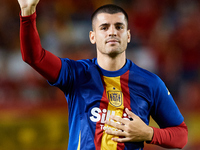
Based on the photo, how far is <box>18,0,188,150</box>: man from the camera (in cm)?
177

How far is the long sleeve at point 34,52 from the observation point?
152cm

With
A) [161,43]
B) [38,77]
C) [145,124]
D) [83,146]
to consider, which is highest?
[161,43]

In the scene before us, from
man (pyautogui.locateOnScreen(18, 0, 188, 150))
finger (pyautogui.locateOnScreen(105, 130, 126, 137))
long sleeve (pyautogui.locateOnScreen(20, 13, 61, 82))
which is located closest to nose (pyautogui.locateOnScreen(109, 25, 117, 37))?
man (pyautogui.locateOnScreen(18, 0, 188, 150))

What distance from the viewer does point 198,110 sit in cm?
492

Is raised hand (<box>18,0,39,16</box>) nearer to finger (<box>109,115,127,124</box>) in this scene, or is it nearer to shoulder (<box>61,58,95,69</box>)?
shoulder (<box>61,58,95,69</box>)

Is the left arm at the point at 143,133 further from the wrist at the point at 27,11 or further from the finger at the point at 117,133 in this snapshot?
the wrist at the point at 27,11

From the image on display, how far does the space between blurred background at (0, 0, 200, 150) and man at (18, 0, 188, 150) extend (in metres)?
2.59

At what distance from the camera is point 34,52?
1.58 meters

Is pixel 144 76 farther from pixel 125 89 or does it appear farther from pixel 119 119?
pixel 119 119

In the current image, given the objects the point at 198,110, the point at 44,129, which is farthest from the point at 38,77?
Answer: the point at 198,110

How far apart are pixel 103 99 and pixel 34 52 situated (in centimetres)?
58

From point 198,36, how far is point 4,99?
13.6 ft

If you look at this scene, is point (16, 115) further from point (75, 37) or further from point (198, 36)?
point (198, 36)

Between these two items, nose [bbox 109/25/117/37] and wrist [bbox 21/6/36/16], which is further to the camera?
nose [bbox 109/25/117/37]
